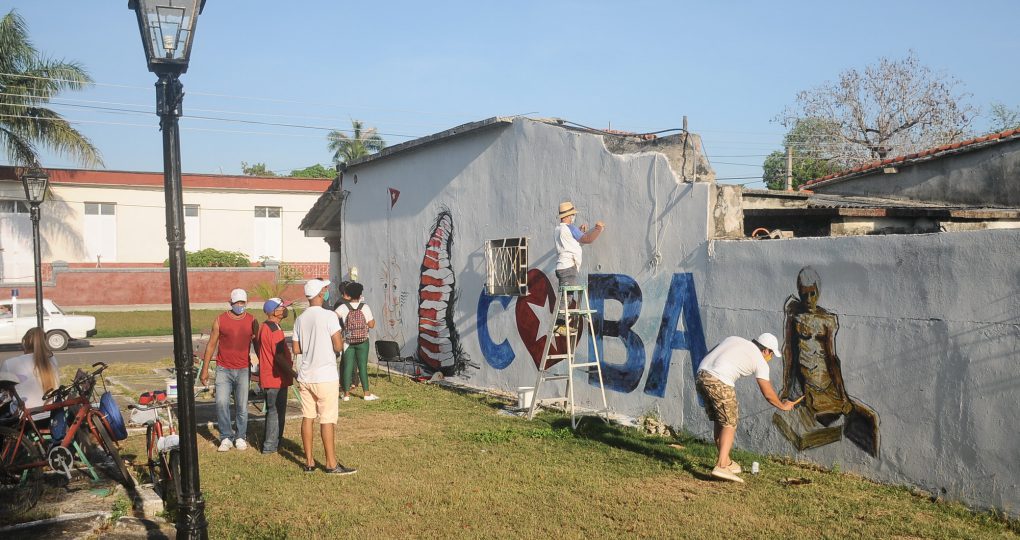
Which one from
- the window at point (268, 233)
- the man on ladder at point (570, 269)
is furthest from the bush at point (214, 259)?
the man on ladder at point (570, 269)

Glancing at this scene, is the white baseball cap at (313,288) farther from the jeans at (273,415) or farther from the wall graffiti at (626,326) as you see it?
the wall graffiti at (626,326)

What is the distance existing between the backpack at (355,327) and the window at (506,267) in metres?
2.14

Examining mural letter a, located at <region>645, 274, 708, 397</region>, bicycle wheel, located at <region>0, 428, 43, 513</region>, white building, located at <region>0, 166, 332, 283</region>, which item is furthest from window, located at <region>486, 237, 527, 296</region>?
white building, located at <region>0, 166, 332, 283</region>

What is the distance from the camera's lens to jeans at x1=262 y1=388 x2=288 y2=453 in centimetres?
912

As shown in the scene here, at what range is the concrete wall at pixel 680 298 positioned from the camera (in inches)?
265

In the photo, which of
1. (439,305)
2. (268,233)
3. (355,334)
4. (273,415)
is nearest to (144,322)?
(268,233)

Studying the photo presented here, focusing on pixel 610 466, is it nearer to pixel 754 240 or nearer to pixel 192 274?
pixel 754 240

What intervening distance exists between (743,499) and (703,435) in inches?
89.1

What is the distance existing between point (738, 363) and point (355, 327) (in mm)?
6666

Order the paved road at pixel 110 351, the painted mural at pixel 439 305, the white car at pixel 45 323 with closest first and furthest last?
the painted mural at pixel 439 305
the paved road at pixel 110 351
the white car at pixel 45 323

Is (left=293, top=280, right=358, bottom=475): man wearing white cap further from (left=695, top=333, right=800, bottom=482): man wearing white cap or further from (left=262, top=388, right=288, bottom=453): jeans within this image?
(left=695, top=333, right=800, bottom=482): man wearing white cap

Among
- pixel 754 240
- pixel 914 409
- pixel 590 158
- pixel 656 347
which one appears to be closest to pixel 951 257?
pixel 914 409

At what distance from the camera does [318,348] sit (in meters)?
8.20

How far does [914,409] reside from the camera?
7195 mm
